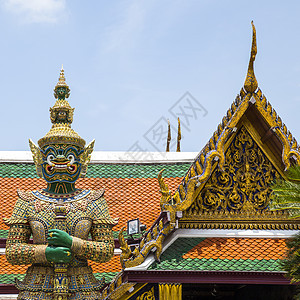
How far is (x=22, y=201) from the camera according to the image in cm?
907

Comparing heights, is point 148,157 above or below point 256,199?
above

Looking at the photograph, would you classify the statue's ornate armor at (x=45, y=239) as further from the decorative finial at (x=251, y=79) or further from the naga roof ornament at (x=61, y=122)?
the decorative finial at (x=251, y=79)

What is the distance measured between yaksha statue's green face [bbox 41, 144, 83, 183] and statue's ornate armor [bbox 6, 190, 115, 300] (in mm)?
321

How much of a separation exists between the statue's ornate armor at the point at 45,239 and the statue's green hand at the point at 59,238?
0.10m

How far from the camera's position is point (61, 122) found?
9.67 metres

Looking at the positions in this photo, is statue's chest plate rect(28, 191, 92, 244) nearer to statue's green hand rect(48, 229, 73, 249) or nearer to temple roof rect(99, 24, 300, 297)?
statue's green hand rect(48, 229, 73, 249)

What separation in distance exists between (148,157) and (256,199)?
14.1 feet

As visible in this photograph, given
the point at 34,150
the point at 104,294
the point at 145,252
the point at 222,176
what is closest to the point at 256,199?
the point at 222,176

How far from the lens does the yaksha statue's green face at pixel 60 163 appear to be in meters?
9.13

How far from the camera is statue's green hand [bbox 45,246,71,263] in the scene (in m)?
8.48

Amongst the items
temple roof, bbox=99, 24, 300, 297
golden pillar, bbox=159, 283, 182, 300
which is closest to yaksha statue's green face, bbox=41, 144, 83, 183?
temple roof, bbox=99, 24, 300, 297

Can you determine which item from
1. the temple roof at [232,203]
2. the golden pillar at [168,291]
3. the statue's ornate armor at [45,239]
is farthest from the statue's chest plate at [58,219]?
the golden pillar at [168,291]

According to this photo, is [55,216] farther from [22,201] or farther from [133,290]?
[133,290]

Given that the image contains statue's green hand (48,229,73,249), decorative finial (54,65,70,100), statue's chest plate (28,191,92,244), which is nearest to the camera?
statue's green hand (48,229,73,249)
